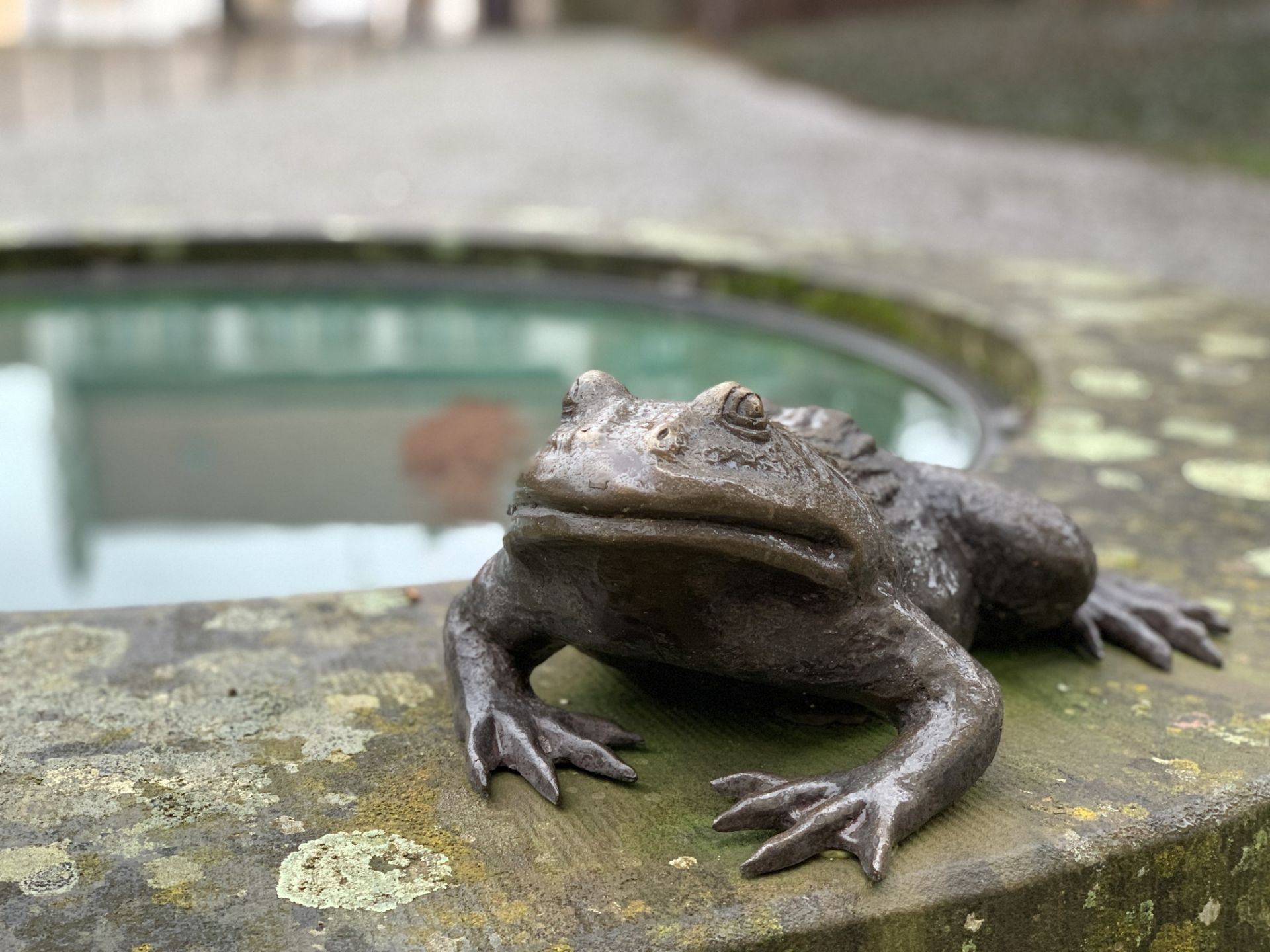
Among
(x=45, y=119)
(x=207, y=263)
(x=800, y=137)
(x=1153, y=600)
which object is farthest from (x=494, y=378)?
(x=45, y=119)

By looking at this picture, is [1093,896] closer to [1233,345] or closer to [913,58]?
[1233,345]

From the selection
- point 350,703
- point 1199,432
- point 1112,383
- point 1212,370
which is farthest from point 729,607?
point 1212,370

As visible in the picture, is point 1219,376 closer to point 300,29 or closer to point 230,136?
point 230,136

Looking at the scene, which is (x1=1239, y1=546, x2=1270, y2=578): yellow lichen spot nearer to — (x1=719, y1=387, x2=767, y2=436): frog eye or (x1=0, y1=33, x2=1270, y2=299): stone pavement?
(x1=719, y1=387, x2=767, y2=436): frog eye

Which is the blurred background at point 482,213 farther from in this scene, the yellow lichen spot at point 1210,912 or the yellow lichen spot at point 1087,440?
the yellow lichen spot at point 1210,912

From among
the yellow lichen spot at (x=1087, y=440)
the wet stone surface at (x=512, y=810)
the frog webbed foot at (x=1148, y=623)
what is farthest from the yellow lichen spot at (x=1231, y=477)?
the frog webbed foot at (x=1148, y=623)

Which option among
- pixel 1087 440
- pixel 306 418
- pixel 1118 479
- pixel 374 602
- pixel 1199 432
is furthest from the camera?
pixel 306 418

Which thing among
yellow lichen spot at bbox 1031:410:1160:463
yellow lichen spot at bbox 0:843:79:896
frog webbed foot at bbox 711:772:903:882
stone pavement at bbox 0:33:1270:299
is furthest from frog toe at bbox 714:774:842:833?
stone pavement at bbox 0:33:1270:299
